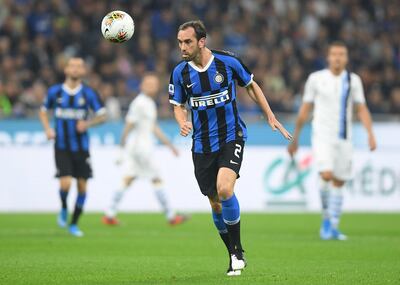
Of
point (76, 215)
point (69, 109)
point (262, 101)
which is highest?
point (262, 101)

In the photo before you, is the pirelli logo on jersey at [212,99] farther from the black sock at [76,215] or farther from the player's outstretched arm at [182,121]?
the black sock at [76,215]

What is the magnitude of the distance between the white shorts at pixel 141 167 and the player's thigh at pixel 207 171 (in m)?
7.64

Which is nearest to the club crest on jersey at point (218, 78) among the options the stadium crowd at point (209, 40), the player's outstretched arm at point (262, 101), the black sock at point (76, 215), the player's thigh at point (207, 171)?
the player's outstretched arm at point (262, 101)

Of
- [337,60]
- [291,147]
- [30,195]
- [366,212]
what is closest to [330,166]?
[291,147]

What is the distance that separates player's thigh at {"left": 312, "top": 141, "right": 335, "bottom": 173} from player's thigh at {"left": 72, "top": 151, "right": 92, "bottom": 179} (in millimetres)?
3653

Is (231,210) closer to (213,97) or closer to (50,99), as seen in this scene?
(213,97)

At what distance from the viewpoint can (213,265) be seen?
10.0 metres

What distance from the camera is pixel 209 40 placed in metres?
24.5

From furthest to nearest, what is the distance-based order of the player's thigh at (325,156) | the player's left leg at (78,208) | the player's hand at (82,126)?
the player's hand at (82,126) → the player's left leg at (78,208) → the player's thigh at (325,156)

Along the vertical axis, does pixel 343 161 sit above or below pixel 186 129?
→ below

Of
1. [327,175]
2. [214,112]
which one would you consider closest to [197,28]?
[214,112]

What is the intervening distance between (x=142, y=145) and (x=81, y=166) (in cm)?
271

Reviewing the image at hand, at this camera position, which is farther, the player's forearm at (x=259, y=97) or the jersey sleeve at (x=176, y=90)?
the jersey sleeve at (x=176, y=90)

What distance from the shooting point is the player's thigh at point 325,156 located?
44.5 ft
